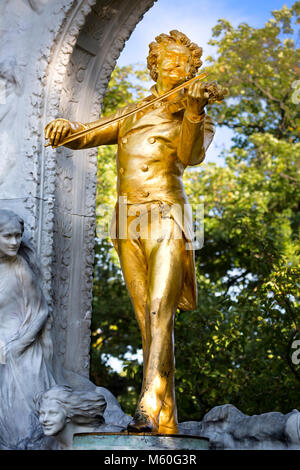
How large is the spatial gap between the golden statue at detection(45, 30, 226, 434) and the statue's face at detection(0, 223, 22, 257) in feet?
2.19

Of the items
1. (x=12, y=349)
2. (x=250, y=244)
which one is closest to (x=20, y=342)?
(x=12, y=349)

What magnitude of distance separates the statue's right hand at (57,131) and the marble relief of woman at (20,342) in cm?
63

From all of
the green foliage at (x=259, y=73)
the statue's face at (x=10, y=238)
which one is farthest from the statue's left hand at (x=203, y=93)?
the green foliage at (x=259, y=73)

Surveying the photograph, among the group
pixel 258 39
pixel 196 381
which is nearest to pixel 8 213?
pixel 196 381

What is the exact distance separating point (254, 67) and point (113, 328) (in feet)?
18.6

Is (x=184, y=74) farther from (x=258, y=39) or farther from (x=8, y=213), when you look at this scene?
(x=258, y=39)

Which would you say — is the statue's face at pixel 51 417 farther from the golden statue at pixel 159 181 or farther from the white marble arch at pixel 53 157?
the white marble arch at pixel 53 157

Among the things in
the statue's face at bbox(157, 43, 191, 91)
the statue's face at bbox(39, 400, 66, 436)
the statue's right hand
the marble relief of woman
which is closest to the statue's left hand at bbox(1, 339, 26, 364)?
the marble relief of woman

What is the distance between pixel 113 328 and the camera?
43.4 ft

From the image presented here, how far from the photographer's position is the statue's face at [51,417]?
16.8 ft

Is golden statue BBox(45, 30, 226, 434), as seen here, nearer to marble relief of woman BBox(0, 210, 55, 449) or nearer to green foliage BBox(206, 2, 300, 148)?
marble relief of woman BBox(0, 210, 55, 449)

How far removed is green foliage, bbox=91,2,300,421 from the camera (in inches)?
376
